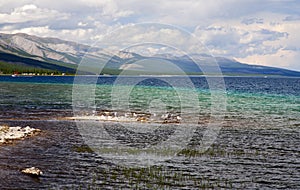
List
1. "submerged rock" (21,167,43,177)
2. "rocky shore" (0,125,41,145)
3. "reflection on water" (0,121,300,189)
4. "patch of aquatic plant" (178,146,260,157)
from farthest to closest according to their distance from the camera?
1. "rocky shore" (0,125,41,145)
2. "patch of aquatic plant" (178,146,260,157)
3. "submerged rock" (21,167,43,177)
4. "reflection on water" (0,121,300,189)

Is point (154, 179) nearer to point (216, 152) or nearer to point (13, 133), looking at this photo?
point (216, 152)

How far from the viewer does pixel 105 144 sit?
130 ft

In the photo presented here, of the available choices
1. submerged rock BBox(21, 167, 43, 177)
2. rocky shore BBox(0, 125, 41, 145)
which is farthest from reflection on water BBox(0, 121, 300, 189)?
rocky shore BBox(0, 125, 41, 145)

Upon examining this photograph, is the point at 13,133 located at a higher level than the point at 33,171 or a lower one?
higher

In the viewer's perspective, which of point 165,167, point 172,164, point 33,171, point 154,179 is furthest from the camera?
point 172,164

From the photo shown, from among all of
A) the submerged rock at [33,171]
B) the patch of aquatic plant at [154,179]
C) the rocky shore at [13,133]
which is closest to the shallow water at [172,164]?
the patch of aquatic plant at [154,179]

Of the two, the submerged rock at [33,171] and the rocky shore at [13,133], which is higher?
the rocky shore at [13,133]

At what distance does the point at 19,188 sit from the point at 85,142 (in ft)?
50.9

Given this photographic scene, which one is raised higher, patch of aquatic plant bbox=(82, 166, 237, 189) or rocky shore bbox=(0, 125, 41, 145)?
rocky shore bbox=(0, 125, 41, 145)

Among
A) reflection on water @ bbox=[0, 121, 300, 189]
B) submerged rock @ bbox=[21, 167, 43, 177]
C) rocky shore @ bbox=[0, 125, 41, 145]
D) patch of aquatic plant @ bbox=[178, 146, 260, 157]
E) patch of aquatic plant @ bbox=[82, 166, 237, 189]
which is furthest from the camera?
rocky shore @ bbox=[0, 125, 41, 145]

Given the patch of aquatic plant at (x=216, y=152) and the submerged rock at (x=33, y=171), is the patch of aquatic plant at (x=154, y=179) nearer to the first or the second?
the submerged rock at (x=33, y=171)

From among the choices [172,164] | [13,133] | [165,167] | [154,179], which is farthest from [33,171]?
[13,133]

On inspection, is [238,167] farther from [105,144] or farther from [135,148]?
[105,144]

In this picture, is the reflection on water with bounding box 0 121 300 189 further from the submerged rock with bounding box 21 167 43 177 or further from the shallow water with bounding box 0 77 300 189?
the submerged rock with bounding box 21 167 43 177
